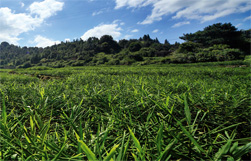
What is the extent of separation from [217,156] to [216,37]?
195ft

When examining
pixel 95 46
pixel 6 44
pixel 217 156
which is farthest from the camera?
pixel 6 44

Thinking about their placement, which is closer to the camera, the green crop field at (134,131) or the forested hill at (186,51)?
the green crop field at (134,131)

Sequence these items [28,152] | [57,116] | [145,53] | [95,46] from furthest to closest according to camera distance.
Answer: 1. [95,46]
2. [145,53]
3. [57,116]
4. [28,152]

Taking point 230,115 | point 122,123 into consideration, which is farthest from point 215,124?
point 122,123

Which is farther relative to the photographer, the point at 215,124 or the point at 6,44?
the point at 6,44

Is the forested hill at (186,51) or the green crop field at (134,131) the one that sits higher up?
the forested hill at (186,51)

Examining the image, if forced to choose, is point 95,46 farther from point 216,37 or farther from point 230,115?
point 230,115

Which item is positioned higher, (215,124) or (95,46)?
(95,46)

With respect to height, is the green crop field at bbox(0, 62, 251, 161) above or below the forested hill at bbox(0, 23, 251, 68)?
below

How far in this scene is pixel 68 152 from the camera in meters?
0.79

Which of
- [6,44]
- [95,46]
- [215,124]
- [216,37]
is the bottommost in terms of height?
[215,124]

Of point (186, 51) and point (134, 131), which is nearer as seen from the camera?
point (134, 131)

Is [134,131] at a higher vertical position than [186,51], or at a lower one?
lower

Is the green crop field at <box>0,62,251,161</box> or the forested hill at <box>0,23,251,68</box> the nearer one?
the green crop field at <box>0,62,251,161</box>
